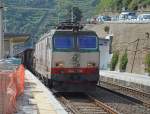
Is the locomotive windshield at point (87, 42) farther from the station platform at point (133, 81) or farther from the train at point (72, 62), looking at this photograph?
the station platform at point (133, 81)

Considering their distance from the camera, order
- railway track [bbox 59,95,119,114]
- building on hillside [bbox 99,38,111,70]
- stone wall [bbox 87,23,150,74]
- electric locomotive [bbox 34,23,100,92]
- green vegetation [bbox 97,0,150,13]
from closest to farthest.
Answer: railway track [bbox 59,95,119,114], electric locomotive [bbox 34,23,100,92], stone wall [bbox 87,23,150,74], building on hillside [bbox 99,38,111,70], green vegetation [bbox 97,0,150,13]

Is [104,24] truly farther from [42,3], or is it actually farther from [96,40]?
[96,40]

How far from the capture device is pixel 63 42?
26.2 meters

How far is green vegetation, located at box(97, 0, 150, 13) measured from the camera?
99631mm

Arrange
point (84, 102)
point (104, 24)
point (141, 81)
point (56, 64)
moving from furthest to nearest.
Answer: point (104, 24) → point (141, 81) → point (56, 64) → point (84, 102)

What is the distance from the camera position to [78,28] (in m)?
27.1

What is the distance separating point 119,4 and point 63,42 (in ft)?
279

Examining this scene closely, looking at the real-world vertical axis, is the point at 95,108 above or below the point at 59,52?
below

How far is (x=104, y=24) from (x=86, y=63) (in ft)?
223

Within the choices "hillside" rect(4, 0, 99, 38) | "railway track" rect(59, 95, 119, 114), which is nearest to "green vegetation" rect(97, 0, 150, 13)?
"hillside" rect(4, 0, 99, 38)

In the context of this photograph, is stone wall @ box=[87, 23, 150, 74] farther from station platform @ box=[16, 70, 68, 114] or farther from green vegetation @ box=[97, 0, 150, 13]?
station platform @ box=[16, 70, 68, 114]

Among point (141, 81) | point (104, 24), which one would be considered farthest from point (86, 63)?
point (104, 24)

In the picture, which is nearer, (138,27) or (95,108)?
→ (95,108)

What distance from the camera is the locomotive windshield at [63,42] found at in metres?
26.1
